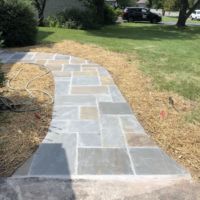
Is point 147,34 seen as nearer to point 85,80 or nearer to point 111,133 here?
point 85,80

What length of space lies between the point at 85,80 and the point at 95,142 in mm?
2913

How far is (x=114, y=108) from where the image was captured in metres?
5.47

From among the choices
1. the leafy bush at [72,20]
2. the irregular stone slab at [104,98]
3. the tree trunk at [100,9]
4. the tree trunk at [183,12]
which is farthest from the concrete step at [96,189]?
the tree trunk at [183,12]

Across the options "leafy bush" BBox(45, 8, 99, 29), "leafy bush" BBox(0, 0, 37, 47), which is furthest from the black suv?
"leafy bush" BBox(0, 0, 37, 47)

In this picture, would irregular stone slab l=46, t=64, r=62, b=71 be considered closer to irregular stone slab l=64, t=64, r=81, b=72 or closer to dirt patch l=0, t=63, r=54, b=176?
irregular stone slab l=64, t=64, r=81, b=72

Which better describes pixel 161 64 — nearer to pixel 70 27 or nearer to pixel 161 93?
pixel 161 93

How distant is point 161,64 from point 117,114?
3.99 metres

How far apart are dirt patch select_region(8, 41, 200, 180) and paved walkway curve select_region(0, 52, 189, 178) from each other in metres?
0.15

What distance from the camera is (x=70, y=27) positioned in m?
19.7

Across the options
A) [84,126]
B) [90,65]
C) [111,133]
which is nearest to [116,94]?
[84,126]

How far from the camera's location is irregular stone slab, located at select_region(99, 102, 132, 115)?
17.4 ft

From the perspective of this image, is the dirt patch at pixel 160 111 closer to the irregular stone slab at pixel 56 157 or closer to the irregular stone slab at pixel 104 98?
the irregular stone slab at pixel 104 98

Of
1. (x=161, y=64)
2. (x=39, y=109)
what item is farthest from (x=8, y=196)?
(x=161, y=64)

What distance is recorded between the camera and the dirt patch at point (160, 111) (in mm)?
4117
